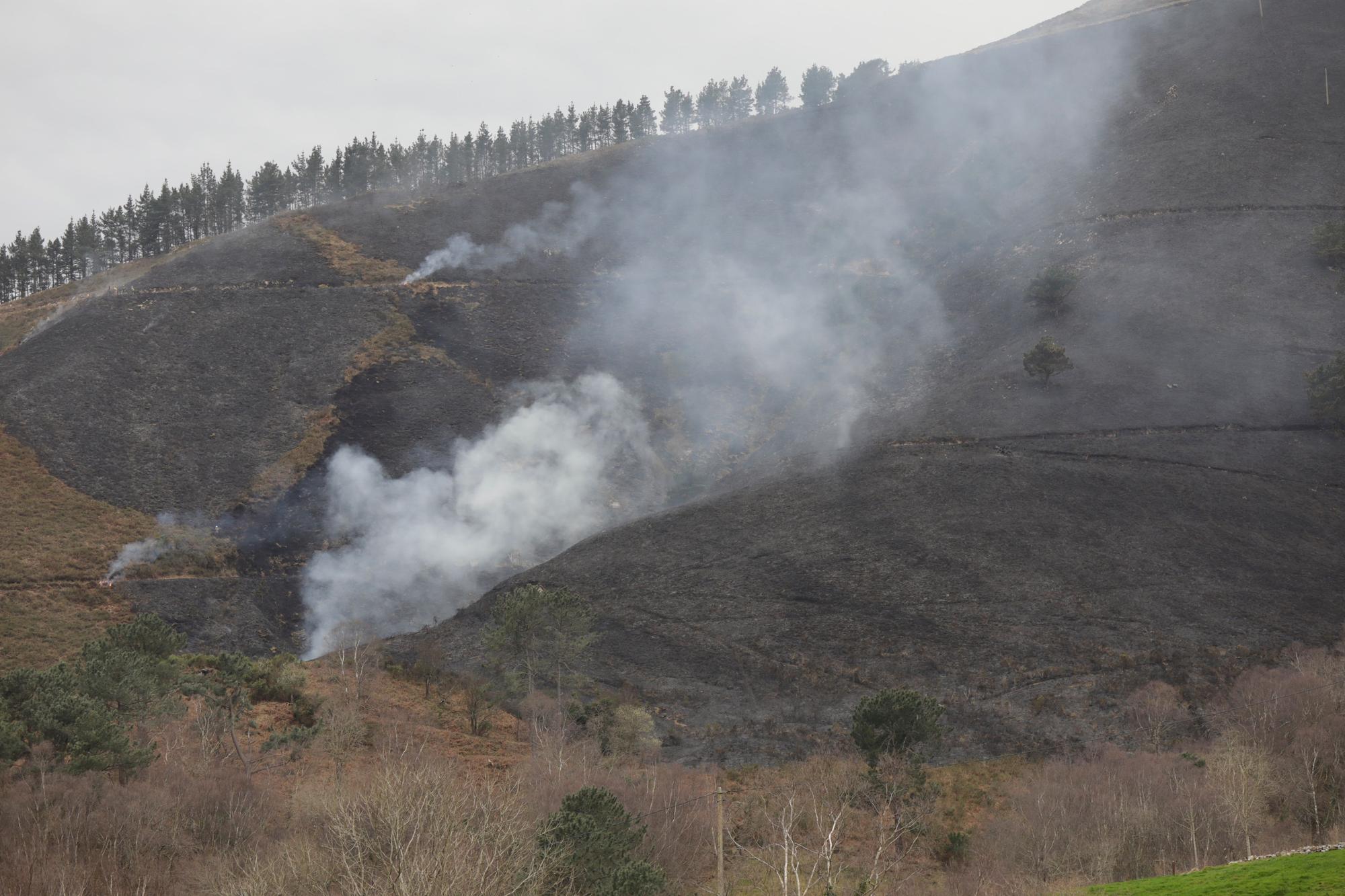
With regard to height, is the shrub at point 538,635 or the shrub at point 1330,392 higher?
the shrub at point 1330,392

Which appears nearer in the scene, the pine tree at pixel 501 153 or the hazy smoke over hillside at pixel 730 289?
the hazy smoke over hillside at pixel 730 289

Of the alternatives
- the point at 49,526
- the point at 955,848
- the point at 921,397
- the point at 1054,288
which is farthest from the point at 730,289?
the point at 955,848

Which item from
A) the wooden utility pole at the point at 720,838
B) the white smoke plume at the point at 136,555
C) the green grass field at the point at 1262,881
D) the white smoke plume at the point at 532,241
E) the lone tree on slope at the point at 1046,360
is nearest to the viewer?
the green grass field at the point at 1262,881

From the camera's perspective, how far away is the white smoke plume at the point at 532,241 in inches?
3501

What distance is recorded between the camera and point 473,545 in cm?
5591

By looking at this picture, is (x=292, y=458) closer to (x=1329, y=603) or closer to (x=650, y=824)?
(x=650, y=824)

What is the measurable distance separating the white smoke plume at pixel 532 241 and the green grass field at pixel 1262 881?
260ft

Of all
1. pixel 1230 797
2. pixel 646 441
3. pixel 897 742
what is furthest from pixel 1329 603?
pixel 646 441

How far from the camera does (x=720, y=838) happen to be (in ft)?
59.4

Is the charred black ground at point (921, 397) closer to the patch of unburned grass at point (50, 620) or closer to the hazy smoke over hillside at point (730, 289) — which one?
the hazy smoke over hillside at point (730, 289)

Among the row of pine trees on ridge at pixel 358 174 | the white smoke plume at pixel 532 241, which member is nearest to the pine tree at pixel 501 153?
the row of pine trees on ridge at pixel 358 174

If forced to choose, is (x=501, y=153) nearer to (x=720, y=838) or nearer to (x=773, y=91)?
(x=773, y=91)

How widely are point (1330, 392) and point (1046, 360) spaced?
14.4 m

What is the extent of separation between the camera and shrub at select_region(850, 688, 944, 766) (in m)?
28.7
